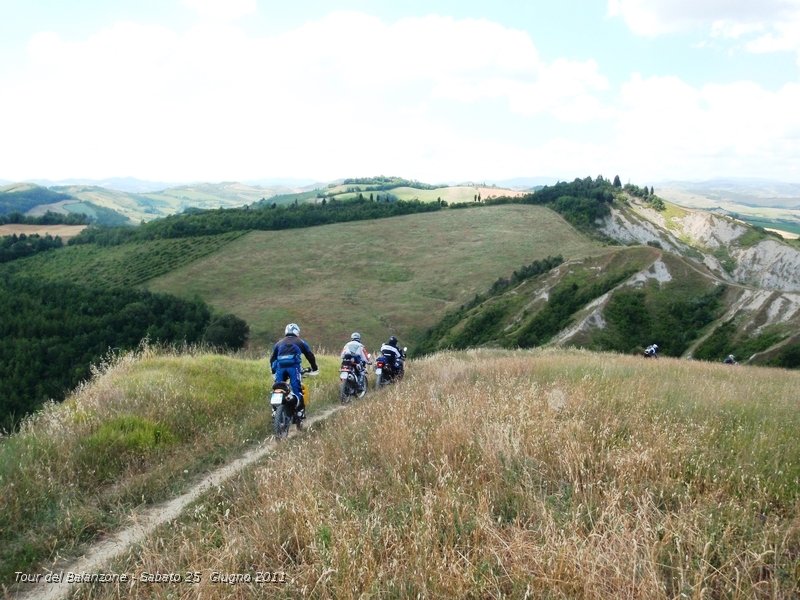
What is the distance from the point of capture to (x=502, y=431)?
20.5 feet

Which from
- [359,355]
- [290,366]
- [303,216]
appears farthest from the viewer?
[303,216]

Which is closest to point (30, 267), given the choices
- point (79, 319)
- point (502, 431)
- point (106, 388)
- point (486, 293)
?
point (79, 319)

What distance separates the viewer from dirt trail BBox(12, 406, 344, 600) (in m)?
5.00

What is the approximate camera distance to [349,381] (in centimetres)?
1434

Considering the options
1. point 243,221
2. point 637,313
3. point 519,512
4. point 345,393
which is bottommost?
point 637,313

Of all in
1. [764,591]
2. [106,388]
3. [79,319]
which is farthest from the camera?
[79,319]

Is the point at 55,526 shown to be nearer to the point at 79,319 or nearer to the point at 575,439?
the point at 575,439

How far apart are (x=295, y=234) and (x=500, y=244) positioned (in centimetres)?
5407

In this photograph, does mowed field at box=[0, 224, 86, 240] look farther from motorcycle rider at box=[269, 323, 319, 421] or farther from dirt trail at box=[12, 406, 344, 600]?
dirt trail at box=[12, 406, 344, 600]

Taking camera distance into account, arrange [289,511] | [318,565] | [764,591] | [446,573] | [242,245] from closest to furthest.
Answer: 1. [764,591]
2. [446,573]
3. [318,565]
4. [289,511]
5. [242,245]

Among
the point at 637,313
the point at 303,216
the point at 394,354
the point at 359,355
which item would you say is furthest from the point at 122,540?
the point at 303,216

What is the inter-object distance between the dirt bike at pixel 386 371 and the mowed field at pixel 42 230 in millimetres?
174871

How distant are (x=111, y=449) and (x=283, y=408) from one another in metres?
3.13

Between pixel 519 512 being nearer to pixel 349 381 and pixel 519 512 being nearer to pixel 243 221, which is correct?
pixel 349 381
